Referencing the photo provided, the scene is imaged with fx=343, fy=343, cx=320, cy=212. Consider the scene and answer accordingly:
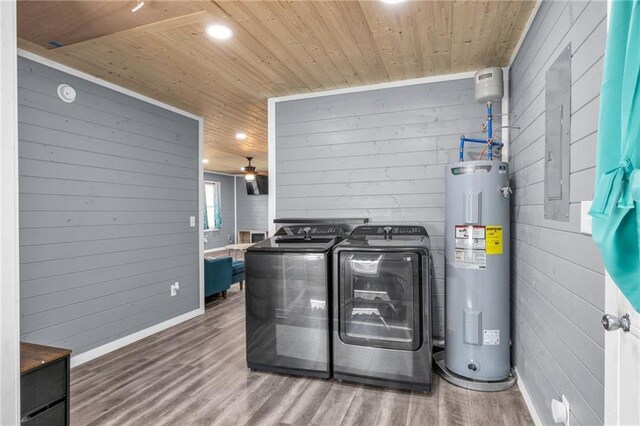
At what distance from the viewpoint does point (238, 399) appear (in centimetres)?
236

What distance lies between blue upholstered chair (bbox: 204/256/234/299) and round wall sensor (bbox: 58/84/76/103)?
240 cm

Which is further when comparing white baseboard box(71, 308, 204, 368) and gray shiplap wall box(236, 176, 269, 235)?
gray shiplap wall box(236, 176, 269, 235)

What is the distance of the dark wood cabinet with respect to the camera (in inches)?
58.3

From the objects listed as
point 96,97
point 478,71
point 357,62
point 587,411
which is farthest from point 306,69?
point 587,411

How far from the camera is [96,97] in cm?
311

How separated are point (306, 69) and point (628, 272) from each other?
2.66 meters

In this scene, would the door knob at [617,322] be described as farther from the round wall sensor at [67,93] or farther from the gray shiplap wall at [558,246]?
the round wall sensor at [67,93]

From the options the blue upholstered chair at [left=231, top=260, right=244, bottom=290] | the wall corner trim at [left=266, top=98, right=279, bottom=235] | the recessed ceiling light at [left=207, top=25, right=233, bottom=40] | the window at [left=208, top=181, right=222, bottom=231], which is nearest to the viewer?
the recessed ceiling light at [left=207, top=25, right=233, bottom=40]

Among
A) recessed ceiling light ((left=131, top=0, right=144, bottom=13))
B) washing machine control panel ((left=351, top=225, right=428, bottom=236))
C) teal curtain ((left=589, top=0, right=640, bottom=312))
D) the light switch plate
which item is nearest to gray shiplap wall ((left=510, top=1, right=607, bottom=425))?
the light switch plate

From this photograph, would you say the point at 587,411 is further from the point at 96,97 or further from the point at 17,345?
the point at 96,97

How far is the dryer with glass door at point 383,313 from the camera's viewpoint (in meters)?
2.36

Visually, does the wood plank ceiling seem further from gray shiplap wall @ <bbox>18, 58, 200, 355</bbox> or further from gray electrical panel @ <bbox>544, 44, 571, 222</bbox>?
gray electrical panel @ <bbox>544, 44, 571, 222</bbox>

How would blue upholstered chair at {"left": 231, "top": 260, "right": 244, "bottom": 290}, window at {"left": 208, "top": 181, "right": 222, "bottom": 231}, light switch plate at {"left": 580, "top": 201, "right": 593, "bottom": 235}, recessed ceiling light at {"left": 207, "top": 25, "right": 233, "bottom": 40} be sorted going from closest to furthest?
light switch plate at {"left": 580, "top": 201, "right": 593, "bottom": 235} → recessed ceiling light at {"left": 207, "top": 25, "right": 233, "bottom": 40} → blue upholstered chair at {"left": 231, "top": 260, "right": 244, "bottom": 290} → window at {"left": 208, "top": 181, "right": 222, "bottom": 231}

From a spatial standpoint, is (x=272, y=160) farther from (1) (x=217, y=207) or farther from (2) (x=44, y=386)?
(1) (x=217, y=207)
